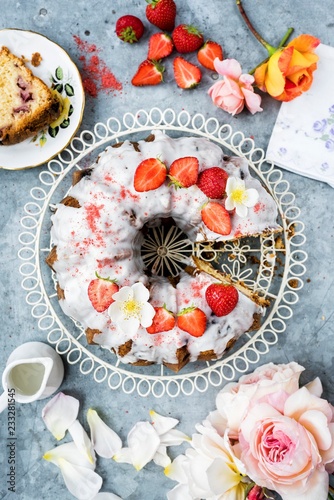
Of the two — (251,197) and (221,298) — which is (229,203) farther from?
(221,298)

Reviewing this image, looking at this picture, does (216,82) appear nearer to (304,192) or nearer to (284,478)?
(304,192)

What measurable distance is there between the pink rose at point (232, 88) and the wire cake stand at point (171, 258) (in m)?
0.09

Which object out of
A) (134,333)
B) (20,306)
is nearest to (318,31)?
(134,333)

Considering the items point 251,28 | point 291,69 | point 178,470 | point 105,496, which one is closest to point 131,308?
point 178,470

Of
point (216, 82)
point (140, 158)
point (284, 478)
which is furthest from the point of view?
point (216, 82)

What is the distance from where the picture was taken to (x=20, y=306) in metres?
2.15

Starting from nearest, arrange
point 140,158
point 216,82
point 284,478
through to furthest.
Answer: point 284,478 → point 140,158 → point 216,82

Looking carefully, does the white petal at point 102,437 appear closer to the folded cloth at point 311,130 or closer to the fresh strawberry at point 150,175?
the fresh strawberry at point 150,175

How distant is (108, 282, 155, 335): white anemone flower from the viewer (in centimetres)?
175

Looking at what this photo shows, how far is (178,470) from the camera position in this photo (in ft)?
6.76

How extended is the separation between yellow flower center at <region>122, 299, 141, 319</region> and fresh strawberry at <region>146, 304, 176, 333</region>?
66 mm

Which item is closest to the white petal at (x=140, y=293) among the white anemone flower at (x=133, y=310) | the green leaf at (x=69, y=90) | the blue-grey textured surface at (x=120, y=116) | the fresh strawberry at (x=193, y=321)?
the white anemone flower at (x=133, y=310)

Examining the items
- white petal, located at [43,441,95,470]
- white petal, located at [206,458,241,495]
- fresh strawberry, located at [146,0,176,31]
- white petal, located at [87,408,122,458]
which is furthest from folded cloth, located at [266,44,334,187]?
white petal, located at [43,441,95,470]

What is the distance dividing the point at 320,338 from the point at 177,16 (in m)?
1.29
